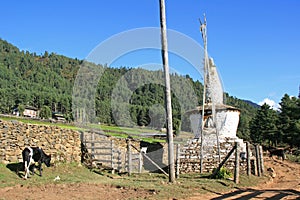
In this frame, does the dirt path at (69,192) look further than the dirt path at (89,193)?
No

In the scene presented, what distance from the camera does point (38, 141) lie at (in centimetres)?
1334

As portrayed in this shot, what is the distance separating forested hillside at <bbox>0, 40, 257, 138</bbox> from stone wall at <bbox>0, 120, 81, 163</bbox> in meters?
5.70

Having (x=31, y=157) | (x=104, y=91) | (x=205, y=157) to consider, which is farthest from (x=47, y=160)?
(x=104, y=91)

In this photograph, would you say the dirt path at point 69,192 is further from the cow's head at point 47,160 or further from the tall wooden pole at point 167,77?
the tall wooden pole at point 167,77

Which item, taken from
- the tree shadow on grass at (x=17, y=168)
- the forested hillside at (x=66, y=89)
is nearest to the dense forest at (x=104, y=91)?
the forested hillside at (x=66, y=89)

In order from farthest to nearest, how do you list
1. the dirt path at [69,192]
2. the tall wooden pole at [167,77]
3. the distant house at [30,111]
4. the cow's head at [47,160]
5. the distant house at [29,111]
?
the distant house at [30,111] → the distant house at [29,111] → the cow's head at [47,160] → the tall wooden pole at [167,77] → the dirt path at [69,192]

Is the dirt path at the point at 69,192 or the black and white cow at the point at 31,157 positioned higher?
the black and white cow at the point at 31,157

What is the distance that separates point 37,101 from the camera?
9425 centimetres

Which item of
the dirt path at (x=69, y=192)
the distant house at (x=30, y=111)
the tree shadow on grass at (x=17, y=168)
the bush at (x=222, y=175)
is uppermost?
the distant house at (x=30, y=111)

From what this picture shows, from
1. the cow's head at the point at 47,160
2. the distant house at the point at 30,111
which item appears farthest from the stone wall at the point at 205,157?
the distant house at the point at 30,111

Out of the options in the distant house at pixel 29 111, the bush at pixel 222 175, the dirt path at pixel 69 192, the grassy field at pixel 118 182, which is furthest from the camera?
the distant house at pixel 29 111

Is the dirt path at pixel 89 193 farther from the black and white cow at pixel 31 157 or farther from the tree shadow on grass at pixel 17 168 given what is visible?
the tree shadow on grass at pixel 17 168

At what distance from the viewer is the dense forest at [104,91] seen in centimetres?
2094

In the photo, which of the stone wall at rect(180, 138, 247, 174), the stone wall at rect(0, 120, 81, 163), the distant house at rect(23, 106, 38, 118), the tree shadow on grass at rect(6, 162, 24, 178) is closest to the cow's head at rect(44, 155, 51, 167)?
the tree shadow on grass at rect(6, 162, 24, 178)
